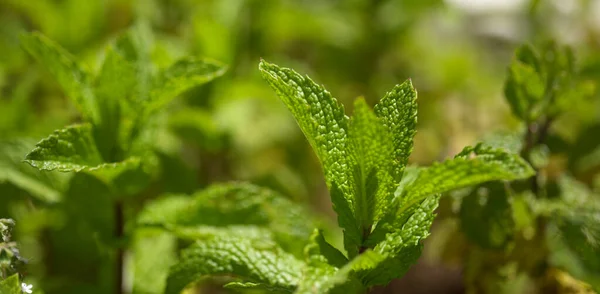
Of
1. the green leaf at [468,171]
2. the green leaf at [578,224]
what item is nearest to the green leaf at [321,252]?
the green leaf at [468,171]

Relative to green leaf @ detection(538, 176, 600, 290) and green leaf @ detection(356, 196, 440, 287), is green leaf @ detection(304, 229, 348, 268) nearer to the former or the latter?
green leaf @ detection(356, 196, 440, 287)

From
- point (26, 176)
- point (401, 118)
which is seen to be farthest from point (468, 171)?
point (26, 176)

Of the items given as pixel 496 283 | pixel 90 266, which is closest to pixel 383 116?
pixel 496 283

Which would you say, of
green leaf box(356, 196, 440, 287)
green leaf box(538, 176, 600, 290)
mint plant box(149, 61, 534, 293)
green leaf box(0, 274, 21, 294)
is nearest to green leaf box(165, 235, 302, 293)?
mint plant box(149, 61, 534, 293)

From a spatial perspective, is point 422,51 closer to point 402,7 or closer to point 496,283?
point 402,7

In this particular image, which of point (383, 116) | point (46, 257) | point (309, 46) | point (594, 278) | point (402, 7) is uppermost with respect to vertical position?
point (309, 46)

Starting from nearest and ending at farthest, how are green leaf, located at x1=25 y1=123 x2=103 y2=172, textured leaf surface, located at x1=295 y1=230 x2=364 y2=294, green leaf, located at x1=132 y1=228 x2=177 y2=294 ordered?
textured leaf surface, located at x1=295 y1=230 x2=364 y2=294, green leaf, located at x1=25 y1=123 x2=103 y2=172, green leaf, located at x1=132 y1=228 x2=177 y2=294
